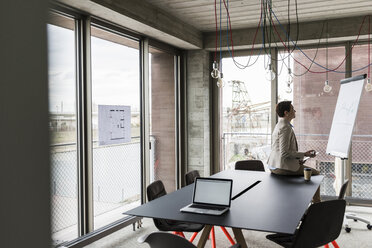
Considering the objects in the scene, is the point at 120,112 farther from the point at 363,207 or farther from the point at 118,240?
the point at 363,207

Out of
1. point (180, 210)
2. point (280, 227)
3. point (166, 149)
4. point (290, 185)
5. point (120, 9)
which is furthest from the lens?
point (166, 149)

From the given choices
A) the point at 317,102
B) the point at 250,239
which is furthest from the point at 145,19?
the point at 317,102

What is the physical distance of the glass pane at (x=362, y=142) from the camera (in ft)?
18.6

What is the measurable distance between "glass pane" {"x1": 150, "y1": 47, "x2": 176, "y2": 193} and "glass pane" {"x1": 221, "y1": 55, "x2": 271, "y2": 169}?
106 centimetres

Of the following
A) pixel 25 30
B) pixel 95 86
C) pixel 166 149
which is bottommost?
pixel 166 149

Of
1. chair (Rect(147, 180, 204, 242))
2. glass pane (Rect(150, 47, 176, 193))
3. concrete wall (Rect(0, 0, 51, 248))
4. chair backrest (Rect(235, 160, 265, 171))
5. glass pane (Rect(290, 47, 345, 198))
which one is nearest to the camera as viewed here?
concrete wall (Rect(0, 0, 51, 248))

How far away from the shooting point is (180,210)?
8.61 ft

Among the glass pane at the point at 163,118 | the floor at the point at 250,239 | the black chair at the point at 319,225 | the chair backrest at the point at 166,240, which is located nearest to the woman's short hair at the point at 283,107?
the floor at the point at 250,239

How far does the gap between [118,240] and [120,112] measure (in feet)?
5.25

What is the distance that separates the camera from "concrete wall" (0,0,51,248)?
0.64 ft

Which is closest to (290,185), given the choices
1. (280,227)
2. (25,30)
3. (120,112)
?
(280,227)

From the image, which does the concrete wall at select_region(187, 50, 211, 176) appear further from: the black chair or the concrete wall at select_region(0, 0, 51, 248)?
the concrete wall at select_region(0, 0, 51, 248)

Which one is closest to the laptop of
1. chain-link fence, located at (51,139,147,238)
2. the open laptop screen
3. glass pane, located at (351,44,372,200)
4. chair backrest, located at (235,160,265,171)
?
the open laptop screen

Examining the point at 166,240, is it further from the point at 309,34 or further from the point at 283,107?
the point at 309,34
